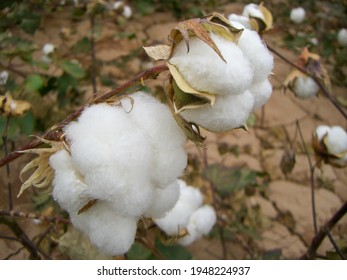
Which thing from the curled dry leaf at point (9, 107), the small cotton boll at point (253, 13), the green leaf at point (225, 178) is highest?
the small cotton boll at point (253, 13)

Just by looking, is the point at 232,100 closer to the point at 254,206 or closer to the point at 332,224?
the point at 332,224

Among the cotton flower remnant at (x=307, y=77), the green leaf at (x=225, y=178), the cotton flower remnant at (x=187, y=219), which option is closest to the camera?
the cotton flower remnant at (x=187, y=219)

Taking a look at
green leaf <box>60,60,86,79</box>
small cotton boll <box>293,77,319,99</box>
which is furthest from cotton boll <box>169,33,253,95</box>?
green leaf <box>60,60,86,79</box>

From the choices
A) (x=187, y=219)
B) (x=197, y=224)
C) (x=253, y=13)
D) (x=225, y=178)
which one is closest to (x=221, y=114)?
(x=253, y=13)

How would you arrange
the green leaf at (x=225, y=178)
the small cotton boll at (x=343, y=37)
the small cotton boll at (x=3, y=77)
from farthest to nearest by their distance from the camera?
the small cotton boll at (x=343, y=37) < the green leaf at (x=225, y=178) < the small cotton boll at (x=3, y=77)

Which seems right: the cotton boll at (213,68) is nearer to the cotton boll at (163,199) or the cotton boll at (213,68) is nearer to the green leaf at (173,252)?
the cotton boll at (163,199)

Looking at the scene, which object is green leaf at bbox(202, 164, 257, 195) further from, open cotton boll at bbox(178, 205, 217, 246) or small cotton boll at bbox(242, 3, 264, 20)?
small cotton boll at bbox(242, 3, 264, 20)

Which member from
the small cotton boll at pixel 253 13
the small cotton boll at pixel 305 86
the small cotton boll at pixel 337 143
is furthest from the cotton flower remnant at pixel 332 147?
the small cotton boll at pixel 253 13
